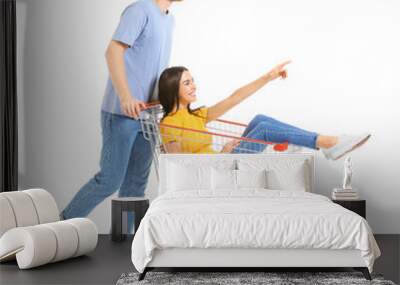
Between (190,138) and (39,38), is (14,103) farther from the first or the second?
(190,138)

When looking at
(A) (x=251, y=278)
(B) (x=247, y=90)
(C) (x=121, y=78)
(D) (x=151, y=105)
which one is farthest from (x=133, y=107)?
(A) (x=251, y=278)

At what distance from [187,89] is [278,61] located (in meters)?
1.05

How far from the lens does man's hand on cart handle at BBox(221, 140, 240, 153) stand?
730cm

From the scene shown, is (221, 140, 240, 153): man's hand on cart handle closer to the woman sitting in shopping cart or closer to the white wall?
the woman sitting in shopping cart

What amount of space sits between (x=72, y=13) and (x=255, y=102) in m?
2.25

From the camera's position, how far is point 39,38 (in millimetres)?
7508

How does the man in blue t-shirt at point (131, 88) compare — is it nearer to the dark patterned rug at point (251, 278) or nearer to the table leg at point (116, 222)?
the table leg at point (116, 222)

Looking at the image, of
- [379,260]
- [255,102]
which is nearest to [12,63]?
[255,102]

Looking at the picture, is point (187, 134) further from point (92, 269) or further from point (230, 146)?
point (92, 269)

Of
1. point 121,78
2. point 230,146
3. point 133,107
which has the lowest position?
point 230,146

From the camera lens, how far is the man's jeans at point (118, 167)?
7355 millimetres

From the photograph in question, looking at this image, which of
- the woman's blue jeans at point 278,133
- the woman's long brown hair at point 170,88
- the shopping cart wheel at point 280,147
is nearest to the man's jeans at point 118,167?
the woman's long brown hair at point 170,88

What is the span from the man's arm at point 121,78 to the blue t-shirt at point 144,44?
4 centimetres

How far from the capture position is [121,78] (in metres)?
7.41
